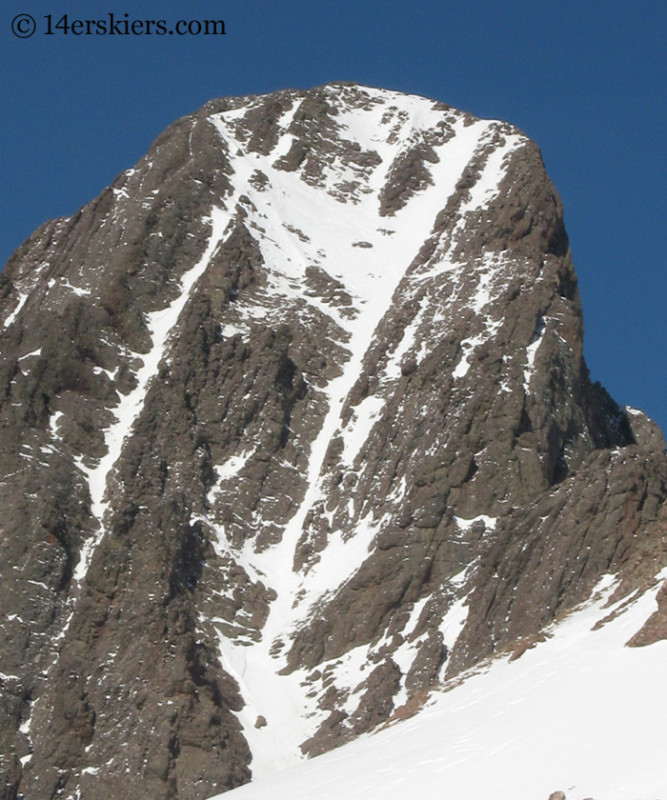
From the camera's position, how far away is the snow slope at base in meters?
30.3

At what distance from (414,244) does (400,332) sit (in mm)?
10941

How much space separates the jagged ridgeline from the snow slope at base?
26.0 ft

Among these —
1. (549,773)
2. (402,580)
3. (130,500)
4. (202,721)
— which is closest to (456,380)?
(402,580)

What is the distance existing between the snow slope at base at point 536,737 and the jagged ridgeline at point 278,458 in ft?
26.0

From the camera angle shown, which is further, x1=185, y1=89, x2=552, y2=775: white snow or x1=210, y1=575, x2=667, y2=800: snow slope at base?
x1=185, y1=89, x2=552, y2=775: white snow

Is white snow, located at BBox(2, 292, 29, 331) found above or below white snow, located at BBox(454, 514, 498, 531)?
above

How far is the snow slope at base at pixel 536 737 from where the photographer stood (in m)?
30.3

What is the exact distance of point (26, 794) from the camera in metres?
63.0

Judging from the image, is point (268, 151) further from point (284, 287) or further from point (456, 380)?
point (456, 380)

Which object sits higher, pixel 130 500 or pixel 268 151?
pixel 268 151

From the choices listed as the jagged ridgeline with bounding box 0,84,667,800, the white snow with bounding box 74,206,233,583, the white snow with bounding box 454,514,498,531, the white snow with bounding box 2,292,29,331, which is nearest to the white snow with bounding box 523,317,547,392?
the jagged ridgeline with bounding box 0,84,667,800

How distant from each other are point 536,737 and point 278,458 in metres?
46.1

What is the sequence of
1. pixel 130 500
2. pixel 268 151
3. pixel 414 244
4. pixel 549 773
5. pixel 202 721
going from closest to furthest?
pixel 549 773 → pixel 202 721 → pixel 130 500 → pixel 414 244 → pixel 268 151

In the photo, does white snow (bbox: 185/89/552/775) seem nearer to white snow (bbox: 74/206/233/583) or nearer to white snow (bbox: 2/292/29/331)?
white snow (bbox: 74/206/233/583)
